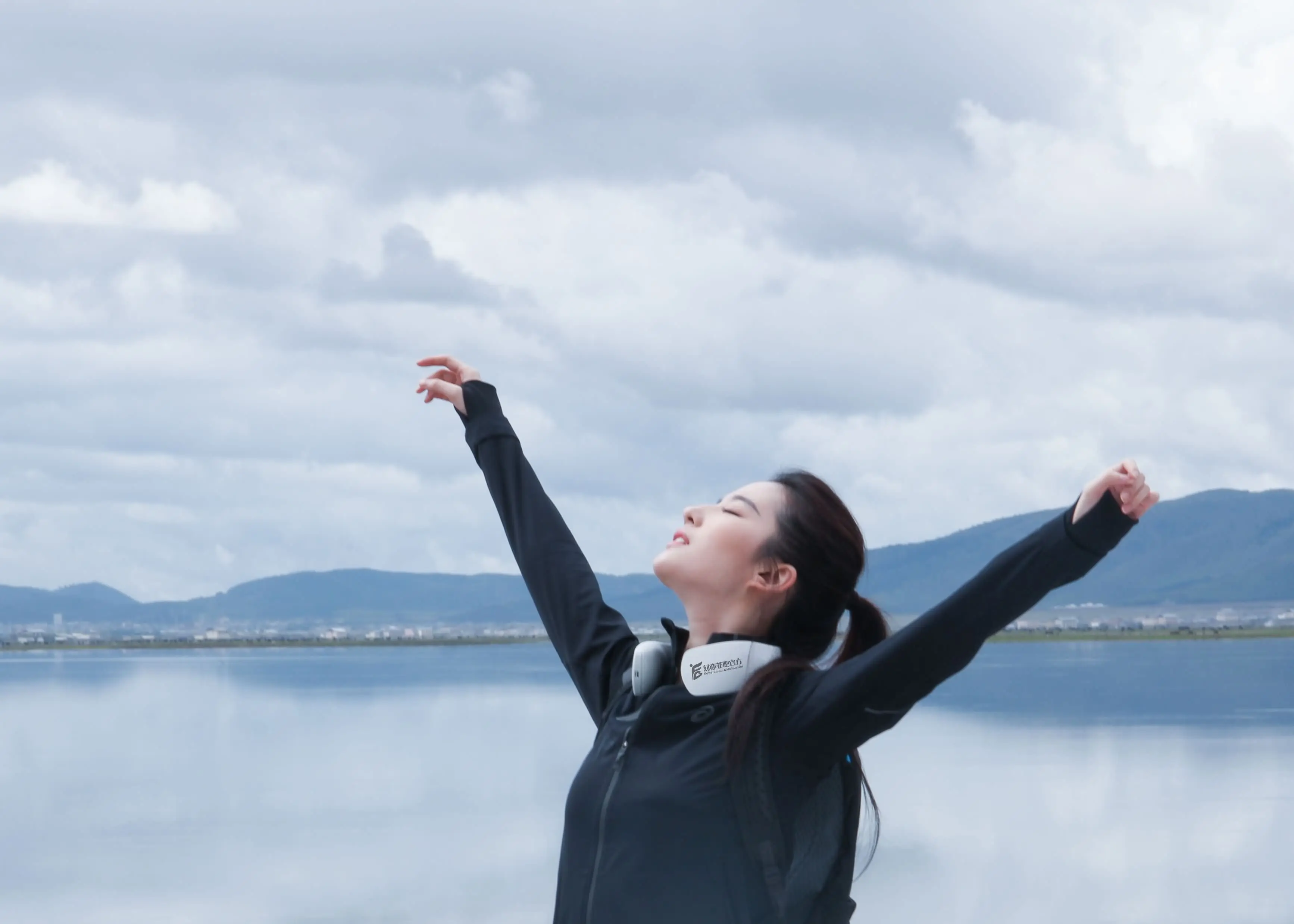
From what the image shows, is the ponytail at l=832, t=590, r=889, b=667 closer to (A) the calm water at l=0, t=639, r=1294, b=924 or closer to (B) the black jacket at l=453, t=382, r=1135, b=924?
(B) the black jacket at l=453, t=382, r=1135, b=924

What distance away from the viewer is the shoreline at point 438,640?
104625 mm

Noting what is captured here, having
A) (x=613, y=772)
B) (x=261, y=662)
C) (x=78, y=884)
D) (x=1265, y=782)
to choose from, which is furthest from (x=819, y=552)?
(x=261, y=662)

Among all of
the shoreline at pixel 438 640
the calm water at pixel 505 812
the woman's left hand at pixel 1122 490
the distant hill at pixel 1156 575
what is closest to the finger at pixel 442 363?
the woman's left hand at pixel 1122 490

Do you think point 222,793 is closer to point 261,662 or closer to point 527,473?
point 527,473

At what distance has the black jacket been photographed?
164cm

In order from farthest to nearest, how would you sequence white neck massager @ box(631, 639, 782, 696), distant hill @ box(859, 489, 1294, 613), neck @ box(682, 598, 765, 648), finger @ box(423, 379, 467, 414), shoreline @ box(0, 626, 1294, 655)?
distant hill @ box(859, 489, 1294, 613) → shoreline @ box(0, 626, 1294, 655) → finger @ box(423, 379, 467, 414) → neck @ box(682, 598, 765, 648) → white neck massager @ box(631, 639, 782, 696)

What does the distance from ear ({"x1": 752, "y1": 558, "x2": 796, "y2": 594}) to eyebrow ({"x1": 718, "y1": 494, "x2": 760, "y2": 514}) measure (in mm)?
71

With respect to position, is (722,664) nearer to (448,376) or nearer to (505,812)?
(448,376)

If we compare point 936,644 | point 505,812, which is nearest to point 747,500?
point 936,644

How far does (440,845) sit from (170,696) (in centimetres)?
3230

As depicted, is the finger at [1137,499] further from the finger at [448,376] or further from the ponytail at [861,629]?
the finger at [448,376]

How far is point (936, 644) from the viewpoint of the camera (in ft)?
5.47

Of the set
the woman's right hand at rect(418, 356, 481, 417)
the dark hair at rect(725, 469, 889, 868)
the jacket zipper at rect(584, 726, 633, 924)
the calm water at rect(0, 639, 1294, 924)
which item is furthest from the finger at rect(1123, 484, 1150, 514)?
the calm water at rect(0, 639, 1294, 924)

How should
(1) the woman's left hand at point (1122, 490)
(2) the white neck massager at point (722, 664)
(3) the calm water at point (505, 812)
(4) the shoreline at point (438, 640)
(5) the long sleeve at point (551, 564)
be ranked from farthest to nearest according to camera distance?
(4) the shoreline at point (438, 640) < (3) the calm water at point (505, 812) < (5) the long sleeve at point (551, 564) < (2) the white neck massager at point (722, 664) < (1) the woman's left hand at point (1122, 490)
